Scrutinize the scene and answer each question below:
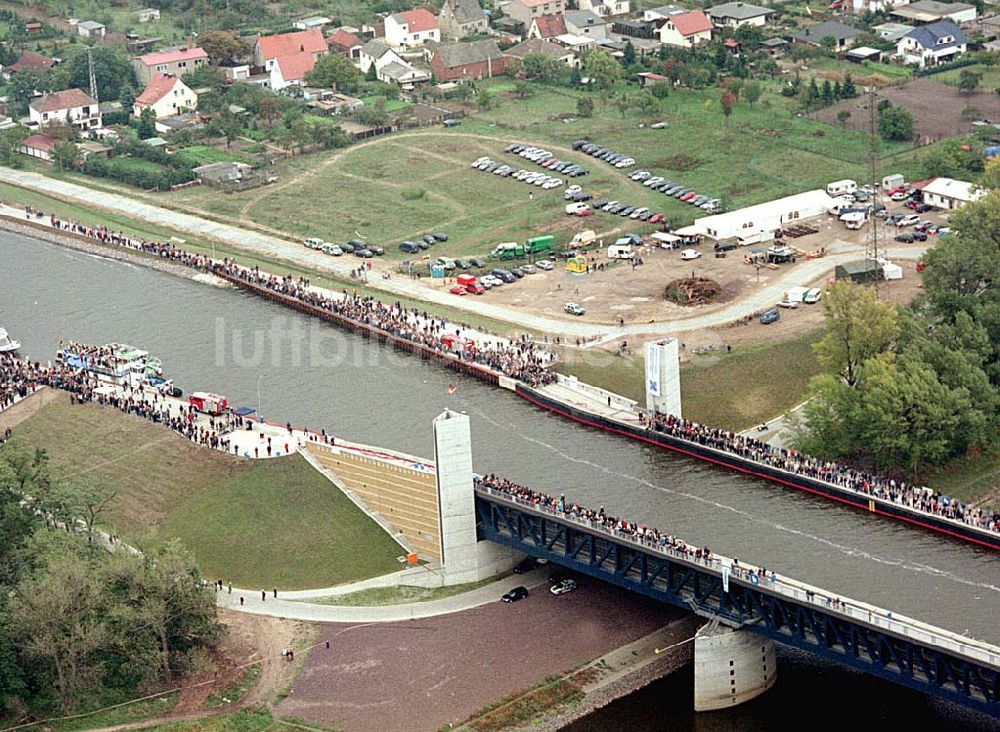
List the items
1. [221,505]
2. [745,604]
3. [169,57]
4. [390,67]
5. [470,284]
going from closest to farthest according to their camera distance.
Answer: [745,604] < [221,505] < [470,284] < [390,67] < [169,57]

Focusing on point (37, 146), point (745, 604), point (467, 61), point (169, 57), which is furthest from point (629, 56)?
point (745, 604)

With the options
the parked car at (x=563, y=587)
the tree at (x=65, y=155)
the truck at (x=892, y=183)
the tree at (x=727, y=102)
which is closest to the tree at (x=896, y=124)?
the truck at (x=892, y=183)

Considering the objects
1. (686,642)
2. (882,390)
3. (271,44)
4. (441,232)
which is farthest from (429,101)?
(686,642)

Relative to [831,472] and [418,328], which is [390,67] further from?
[831,472]

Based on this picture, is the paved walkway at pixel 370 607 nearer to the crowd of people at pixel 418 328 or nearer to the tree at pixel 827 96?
the crowd of people at pixel 418 328

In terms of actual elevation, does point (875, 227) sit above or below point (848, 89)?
below

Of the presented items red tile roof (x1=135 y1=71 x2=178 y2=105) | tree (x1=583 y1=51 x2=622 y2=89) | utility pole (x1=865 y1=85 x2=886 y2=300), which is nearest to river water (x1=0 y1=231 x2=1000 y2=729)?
utility pole (x1=865 y1=85 x2=886 y2=300)
